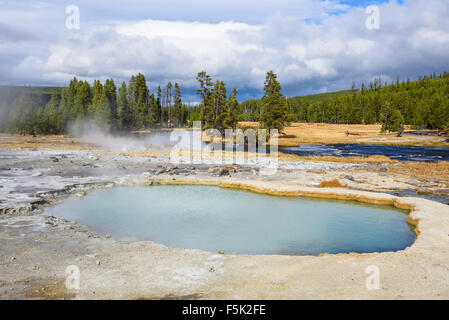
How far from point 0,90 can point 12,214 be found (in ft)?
382

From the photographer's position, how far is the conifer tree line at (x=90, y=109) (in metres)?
77.1

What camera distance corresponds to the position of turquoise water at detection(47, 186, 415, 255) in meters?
13.9

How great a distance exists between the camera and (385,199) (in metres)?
20.2

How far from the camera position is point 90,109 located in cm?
7994

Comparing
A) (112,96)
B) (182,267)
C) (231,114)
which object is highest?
(112,96)

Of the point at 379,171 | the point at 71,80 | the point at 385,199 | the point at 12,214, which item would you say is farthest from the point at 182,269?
the point at 71,80

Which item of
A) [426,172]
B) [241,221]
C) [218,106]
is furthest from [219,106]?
[241,221]

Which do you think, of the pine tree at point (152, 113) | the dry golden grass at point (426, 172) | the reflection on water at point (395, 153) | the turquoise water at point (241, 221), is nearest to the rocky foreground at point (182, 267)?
the turquoise water at point (241, 221)

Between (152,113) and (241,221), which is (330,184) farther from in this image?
(152,113)

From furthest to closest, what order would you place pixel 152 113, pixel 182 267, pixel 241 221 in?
pixel 152 113
pixel 241 221
pixel 182 267

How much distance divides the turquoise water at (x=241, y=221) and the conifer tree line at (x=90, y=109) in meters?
60.1

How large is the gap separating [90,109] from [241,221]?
72586 millimetres
